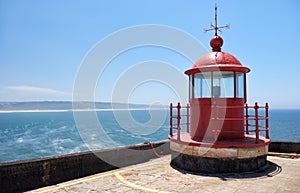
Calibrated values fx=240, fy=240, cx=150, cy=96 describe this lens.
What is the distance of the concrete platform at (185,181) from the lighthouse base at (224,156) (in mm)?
238

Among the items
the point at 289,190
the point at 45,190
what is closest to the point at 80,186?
the point at 45,190

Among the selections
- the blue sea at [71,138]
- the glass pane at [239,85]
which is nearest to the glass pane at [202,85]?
the glass pane at [239,85]

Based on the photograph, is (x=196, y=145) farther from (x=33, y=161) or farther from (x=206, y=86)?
(x=33, y=161)

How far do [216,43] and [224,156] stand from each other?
3867mm

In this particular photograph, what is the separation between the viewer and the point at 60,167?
6.56m

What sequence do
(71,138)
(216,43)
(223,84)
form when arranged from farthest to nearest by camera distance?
(71,138), (216,43), (223,84)

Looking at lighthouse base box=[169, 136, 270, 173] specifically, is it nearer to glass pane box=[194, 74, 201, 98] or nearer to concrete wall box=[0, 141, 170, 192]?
glass pane box=[194, 74, 201, 98]

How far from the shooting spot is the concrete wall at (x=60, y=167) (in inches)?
226

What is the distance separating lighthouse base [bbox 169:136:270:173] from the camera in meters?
6.59

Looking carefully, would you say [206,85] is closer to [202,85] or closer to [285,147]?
[202,85]

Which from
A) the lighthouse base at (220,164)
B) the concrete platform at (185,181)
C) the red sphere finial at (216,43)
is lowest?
the concrete platform at (185,181)

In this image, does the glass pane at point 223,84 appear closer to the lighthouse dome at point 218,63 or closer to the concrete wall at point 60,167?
the lighthouse dome at point 218,63

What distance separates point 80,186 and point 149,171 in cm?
204

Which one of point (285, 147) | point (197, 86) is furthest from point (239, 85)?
point (285, 147)
